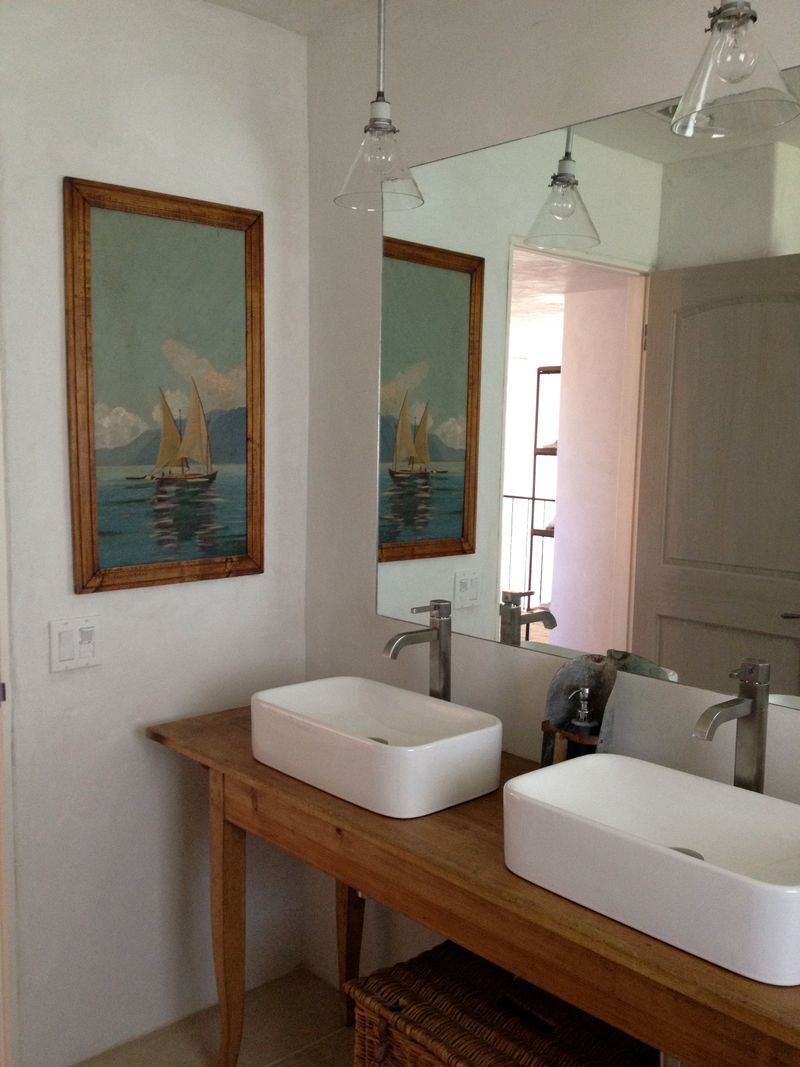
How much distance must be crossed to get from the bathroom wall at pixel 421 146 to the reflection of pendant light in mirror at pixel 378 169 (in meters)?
0.32

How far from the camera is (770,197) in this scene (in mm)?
1565

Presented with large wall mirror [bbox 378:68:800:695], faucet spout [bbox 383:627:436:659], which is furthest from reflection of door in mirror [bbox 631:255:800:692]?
faucet spout [bbox 383:627:436:659]

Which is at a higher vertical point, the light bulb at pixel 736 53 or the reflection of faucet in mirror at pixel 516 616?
the light bulb at pixel 736 53

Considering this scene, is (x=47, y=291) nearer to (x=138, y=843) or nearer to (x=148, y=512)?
(x=148, y=512)

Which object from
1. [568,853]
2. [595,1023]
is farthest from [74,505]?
[595,1023]

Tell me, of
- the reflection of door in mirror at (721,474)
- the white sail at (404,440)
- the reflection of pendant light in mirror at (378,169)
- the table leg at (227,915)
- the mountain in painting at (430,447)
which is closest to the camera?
the reflection of door in mirror at (721,474)

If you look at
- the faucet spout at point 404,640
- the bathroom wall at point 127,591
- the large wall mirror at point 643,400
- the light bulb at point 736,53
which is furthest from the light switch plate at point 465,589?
the light bulb at point 736,53

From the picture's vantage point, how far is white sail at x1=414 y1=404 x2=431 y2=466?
223cm

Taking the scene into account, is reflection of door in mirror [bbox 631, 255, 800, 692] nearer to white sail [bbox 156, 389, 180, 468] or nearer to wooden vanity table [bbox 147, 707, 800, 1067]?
wooden vanity table [bbox 147, 707, 800, 1067]

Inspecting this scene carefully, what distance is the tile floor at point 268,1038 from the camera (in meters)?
2.29

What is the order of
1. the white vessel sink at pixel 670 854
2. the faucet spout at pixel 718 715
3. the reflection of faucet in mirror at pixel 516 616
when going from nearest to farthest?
the white vessel sink at pixel 670 854, the faucet spout at pixel 718 715, the reflection of faucet in mirror at pixel 516 616

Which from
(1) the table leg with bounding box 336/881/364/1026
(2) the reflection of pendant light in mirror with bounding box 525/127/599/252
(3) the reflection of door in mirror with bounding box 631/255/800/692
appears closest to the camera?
(3) the reflection of door in mirror with bounding box 631/255/800/692

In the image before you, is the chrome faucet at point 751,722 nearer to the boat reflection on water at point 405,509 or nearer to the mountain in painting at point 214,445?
the boat reflection on water at point 405,509

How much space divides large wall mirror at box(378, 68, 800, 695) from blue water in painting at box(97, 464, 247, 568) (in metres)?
0.64
